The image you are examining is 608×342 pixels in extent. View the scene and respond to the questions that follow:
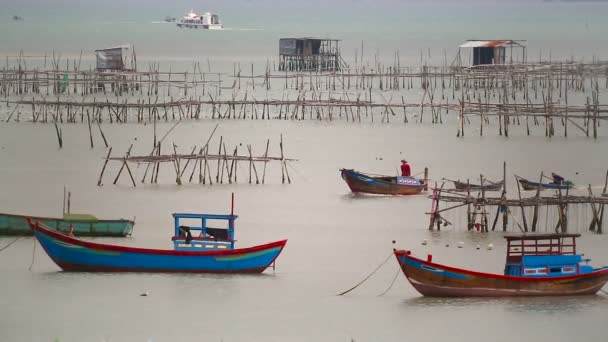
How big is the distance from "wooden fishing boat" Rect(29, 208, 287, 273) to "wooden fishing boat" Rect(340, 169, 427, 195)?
7.83 m

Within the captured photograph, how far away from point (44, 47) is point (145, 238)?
8245 centimetres

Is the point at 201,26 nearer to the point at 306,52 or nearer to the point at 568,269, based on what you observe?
the point at 306,52

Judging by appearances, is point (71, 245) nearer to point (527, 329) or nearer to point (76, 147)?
point (527, 329)

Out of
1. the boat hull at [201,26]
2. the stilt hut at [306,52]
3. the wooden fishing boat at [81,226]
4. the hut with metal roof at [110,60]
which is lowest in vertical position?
the wooden fishing boat at [81,226]

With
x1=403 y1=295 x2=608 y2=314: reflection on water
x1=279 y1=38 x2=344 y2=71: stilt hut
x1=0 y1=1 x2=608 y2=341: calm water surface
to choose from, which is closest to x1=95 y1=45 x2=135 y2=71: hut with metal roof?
x1=279 y1=38 x2=344 y2=71: stilt hut

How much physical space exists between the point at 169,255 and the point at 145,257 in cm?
35

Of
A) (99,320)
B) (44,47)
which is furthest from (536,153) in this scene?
(44,47)

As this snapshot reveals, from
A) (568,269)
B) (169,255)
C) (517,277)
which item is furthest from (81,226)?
(568,269)

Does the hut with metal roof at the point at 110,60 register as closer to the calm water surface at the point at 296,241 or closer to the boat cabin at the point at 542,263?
the calm water surface at the point at 296,241

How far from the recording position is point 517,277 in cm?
1827

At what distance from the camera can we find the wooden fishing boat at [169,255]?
1920 centimetres

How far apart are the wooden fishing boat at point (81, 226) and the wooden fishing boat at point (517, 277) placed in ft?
19.2

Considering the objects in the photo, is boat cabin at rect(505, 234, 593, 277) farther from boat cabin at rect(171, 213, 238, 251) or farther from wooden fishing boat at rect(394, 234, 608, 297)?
boat cabin at rect(171, 213, 238, 251)

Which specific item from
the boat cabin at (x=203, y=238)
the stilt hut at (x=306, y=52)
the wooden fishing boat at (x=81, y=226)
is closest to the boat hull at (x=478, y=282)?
the boat cabin at (x=203, y=238)
